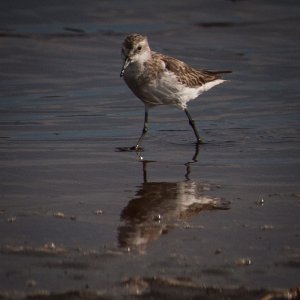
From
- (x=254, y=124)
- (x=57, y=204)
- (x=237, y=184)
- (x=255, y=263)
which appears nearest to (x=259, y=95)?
(x=254, y=124)

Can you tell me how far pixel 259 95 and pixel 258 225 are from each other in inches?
266

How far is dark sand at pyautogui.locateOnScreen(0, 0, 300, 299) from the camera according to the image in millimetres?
5633

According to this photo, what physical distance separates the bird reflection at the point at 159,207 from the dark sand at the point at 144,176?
0.02 m

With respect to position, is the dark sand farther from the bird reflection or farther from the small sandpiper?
the small sandpiper

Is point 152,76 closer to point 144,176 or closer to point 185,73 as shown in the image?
point 185,73

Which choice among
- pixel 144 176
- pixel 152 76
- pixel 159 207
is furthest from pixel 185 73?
pixel 159 207

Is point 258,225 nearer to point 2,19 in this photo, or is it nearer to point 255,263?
point 255,263

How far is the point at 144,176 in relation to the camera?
8492 mm

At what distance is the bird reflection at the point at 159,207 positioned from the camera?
6418 millimetres

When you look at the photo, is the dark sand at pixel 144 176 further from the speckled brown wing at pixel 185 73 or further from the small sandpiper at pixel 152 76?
the speckled brown wing at pixel 185 73

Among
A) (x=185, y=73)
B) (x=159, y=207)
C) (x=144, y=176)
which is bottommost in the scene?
(x=144, y=176)

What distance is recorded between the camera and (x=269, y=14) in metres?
20.9

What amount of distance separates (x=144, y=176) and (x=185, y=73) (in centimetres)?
270

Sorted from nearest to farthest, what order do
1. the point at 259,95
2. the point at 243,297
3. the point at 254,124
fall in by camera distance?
1. the point at 243,297
2. the point at 254,124
3. the point at 259,95
